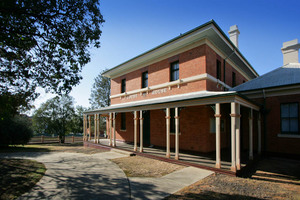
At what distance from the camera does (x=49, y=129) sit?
2570 centimetres

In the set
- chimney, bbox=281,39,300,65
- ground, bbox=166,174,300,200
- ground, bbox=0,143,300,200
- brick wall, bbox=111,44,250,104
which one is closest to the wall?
ground, bbox=0,143,300,200

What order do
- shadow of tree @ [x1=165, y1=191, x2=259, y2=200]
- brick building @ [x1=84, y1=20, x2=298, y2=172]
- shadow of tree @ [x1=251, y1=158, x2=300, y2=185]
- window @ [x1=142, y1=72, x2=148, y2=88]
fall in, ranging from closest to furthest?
shadow of tree @ [x1=165, y1=191, x2=259, y2=200], shadow of tree @ [x1=251, y1=158, x2=300, y2=185], brick building @ [x1=84, y1=20, x2=298, y2=172], window @ [x1=142, y1=72, x2=148, y2=88]

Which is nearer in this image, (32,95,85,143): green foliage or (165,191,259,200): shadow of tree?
(165,191,259,200): shadow of tree

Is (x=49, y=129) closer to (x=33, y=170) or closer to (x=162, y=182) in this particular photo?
(x=33, y=170)

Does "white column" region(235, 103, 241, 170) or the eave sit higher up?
the eave

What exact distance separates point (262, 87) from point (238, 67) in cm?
486

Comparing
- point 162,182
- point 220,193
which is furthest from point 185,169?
point 220,193

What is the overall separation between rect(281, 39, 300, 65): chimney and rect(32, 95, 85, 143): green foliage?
83.2 feet

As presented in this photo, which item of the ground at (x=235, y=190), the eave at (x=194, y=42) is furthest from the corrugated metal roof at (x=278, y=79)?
the ground at (x=235, y=190)

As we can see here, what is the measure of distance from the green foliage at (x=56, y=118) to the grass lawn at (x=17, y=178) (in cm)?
1989

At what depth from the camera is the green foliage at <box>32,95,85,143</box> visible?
84.2ft

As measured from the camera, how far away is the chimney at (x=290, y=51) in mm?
A: 13777

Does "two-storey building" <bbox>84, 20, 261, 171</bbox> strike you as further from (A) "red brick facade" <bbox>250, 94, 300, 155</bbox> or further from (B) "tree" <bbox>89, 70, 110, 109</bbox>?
(B) "tree" <bbox>89, 70, 110, 109</bbox>

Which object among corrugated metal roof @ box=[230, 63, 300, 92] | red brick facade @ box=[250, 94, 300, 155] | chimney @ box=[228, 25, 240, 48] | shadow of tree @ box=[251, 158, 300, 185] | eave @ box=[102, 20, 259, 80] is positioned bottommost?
shadow of tree @ box=[251, 158, 300, 185]
